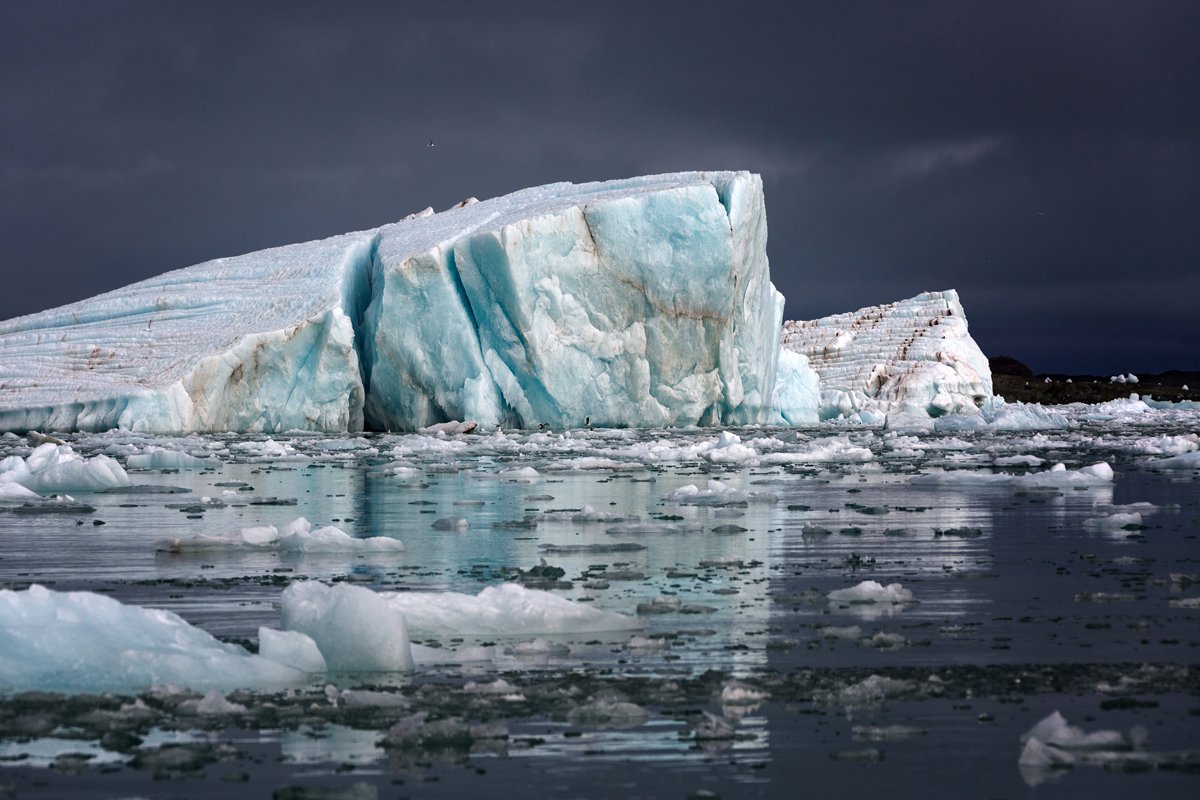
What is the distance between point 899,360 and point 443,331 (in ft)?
A: 60.4

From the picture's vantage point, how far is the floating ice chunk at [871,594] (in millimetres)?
5559

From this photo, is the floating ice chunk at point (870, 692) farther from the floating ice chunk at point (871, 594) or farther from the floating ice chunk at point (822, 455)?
the floating ice chunk at point (822, 455)

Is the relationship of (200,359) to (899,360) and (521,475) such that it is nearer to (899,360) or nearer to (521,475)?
(521,475)

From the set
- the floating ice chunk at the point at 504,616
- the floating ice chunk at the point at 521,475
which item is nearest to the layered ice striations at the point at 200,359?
the floating ice chunk at the point at 521,475

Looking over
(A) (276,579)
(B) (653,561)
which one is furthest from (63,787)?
(B) (653,561)

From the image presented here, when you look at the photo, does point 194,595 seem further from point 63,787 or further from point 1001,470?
point 1001,470

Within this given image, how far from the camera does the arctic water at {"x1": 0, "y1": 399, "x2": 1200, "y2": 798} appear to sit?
3107mm

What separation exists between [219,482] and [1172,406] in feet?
168

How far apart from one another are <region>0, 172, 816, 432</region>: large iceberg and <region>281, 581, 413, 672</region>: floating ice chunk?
20193 mm

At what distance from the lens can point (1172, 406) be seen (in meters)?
56.3

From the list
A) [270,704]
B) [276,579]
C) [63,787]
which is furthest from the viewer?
[276,579]

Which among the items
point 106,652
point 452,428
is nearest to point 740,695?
point 106,652

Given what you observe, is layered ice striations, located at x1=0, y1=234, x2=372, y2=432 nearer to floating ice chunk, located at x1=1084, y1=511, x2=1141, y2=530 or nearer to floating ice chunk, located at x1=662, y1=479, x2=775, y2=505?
floating ice chunk, located at x1=662, y1=479, x2=775, y2=505

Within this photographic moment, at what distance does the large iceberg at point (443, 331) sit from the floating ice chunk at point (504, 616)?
19654 mm
